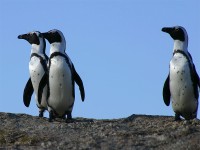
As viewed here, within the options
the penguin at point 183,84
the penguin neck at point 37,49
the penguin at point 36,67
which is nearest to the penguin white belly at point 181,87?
the penguin at point 183,84

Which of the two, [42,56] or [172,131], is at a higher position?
[42,56]

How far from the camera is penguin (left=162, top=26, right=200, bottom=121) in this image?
1175 cm

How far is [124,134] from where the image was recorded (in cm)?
952

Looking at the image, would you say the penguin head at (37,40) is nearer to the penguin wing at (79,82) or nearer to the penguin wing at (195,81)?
the penguin wing at (79,82)

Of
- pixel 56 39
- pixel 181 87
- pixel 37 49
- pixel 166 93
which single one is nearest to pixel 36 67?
pixel 37 49

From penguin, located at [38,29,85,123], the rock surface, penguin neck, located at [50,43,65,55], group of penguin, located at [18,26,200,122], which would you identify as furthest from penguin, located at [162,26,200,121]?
penguin neck, located at [50,43,65,55]

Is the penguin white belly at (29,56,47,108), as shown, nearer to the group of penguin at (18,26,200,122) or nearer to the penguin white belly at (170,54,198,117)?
the group of penguin at (18,26,200,122)

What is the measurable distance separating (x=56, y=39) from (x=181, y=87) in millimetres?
2773

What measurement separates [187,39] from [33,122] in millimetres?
3570

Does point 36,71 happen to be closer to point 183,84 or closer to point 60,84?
point 60,84

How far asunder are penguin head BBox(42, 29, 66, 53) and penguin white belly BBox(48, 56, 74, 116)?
45 cm

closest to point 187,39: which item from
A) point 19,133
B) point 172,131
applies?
point 172,131

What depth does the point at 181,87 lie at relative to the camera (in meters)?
11.8

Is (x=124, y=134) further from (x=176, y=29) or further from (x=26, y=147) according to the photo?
(x=176, y=29)
